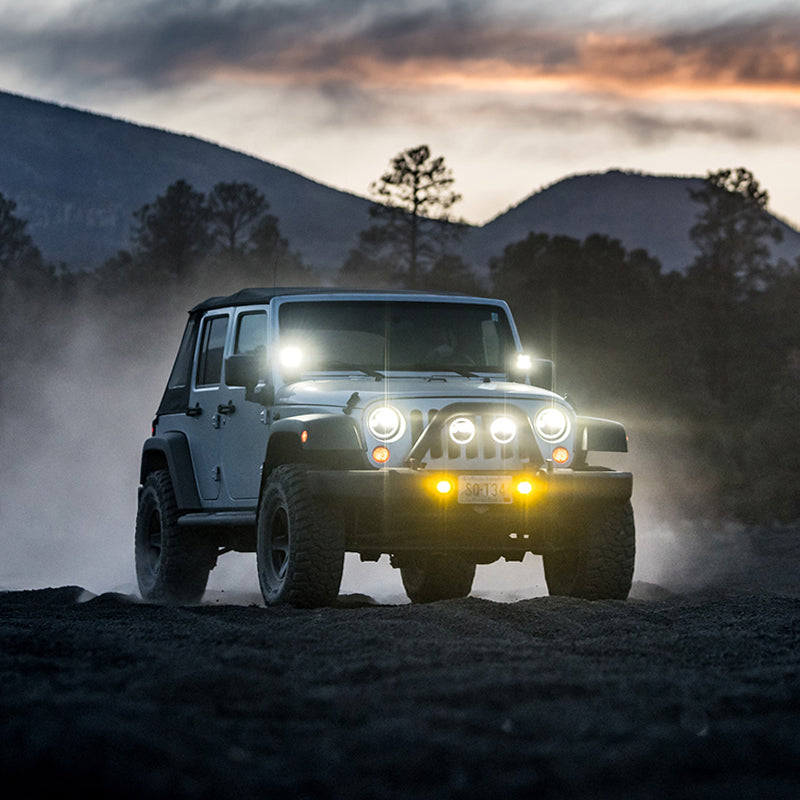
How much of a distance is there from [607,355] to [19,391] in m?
23.2

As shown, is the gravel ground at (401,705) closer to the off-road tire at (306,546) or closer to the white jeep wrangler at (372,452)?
the off-road tire at (306,546)

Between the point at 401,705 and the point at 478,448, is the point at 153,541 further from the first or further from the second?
the point at 401,705

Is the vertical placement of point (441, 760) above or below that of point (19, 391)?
below

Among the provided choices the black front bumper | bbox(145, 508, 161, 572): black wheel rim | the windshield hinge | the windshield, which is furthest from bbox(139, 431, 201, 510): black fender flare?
the windshield hinge

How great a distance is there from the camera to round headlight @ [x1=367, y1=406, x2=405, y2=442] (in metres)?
9.20

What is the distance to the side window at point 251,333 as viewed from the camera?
35.1 feet

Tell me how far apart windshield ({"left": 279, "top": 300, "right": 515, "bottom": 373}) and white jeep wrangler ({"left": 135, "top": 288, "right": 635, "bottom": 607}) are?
1 cm

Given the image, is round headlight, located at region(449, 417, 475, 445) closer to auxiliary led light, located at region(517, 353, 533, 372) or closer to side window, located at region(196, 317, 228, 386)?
auxiliary led light, located at region(517, 353, 533, 372)

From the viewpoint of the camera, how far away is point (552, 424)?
954cm

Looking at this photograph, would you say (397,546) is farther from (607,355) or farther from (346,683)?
(607,355)

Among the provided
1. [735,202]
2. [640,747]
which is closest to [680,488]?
[735,202]

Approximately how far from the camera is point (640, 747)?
4.78 m

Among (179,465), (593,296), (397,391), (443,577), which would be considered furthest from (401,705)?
(593,296)

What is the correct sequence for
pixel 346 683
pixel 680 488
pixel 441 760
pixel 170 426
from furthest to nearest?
pixel 680 488
pixel 170 426
pixel 346 683
pixel 441 760
